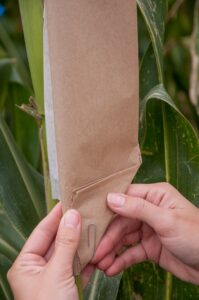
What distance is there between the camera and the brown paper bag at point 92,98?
64cm

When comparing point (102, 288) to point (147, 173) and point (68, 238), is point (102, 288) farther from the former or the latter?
point (68, 238)

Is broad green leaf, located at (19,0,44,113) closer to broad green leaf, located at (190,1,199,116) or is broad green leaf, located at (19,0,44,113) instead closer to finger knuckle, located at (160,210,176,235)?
finger knuckle, located at (160,210,176,235)

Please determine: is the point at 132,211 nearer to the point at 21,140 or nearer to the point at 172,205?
the point at 172,205

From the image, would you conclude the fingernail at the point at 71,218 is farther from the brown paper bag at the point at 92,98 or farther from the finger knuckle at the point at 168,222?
the finger knuckle at the point at 168,222

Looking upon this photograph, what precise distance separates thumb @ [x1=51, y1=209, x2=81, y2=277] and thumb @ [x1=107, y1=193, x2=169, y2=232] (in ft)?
0.18

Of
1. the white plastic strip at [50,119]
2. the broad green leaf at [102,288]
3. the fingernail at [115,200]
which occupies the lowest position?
the broad green leaf at [102,288]

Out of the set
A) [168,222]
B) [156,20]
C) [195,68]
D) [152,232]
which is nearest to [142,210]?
[168,222]

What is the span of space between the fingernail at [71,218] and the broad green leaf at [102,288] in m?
0.33

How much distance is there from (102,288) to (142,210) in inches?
12.1

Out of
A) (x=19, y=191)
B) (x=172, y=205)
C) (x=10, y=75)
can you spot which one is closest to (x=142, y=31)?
(x=10, y=75)

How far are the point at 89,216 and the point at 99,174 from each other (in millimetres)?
51

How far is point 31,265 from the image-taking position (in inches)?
29.5

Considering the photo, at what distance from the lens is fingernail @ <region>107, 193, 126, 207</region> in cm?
71

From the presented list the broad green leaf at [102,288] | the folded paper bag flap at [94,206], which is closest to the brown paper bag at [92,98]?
the folded paper bag flap at [94,206]
